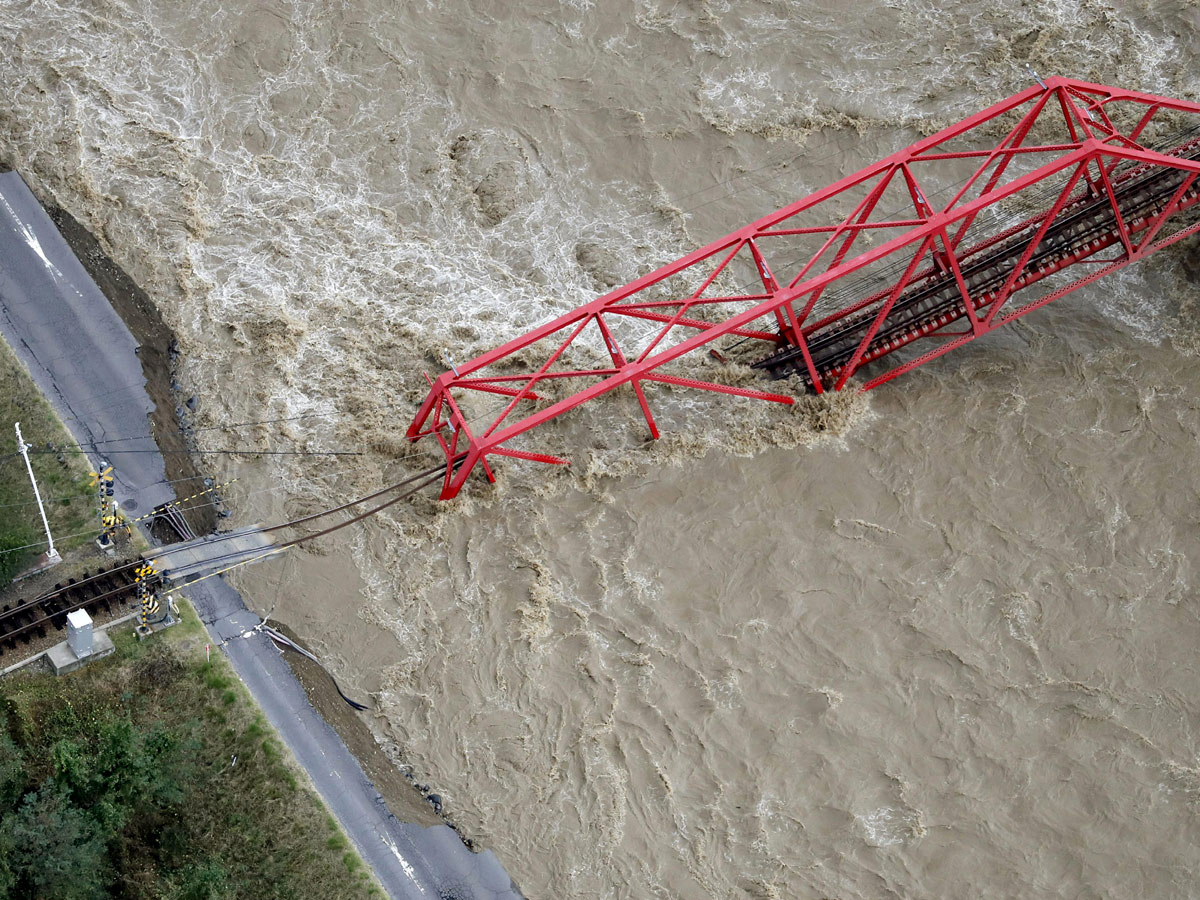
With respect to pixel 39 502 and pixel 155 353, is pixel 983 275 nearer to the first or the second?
pixel 155 353

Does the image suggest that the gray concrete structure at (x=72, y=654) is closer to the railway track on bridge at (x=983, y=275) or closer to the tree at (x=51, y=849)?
the tree at (x=51, y=849)

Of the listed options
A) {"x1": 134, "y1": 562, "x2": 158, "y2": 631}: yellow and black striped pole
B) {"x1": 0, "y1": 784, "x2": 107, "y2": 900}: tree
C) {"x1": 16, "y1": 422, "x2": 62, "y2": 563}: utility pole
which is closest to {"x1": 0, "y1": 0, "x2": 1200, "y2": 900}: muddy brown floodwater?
{"x1": 134, "y1": 562, "x2": 158, "y2": 631}: yellow and black striped pole

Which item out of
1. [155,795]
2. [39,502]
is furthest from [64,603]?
[155,795]

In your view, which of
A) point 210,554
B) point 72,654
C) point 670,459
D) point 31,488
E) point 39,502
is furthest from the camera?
point 670,459

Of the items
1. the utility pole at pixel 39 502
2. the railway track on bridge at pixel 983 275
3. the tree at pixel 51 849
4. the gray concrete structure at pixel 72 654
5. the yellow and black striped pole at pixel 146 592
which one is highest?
→ the utility pole at pixel 39 502

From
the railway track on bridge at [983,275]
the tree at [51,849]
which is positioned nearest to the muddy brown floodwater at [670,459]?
the railway track on bridge at [983,275]

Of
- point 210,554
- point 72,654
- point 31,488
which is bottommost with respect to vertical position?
point 72,654
